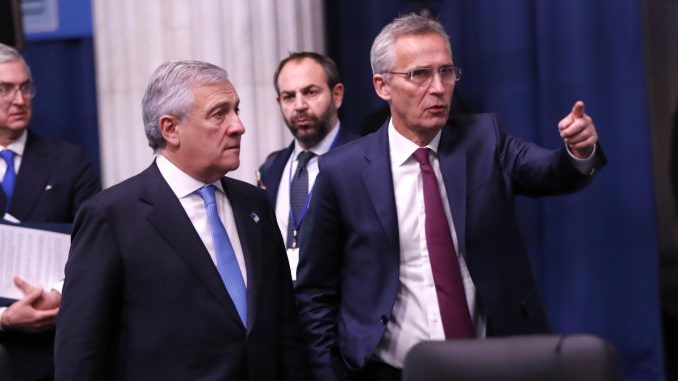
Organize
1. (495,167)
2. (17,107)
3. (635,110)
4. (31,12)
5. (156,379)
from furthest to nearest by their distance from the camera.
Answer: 1. (31,12)
2. (635,110)
3. (17,107)
4. (495,167)
5. (156,379)

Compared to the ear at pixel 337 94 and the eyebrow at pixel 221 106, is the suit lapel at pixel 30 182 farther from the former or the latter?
the eyebrow at pixel 221 106

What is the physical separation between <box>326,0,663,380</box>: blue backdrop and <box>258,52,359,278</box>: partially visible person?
956mm

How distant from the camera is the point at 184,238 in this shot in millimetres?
2660

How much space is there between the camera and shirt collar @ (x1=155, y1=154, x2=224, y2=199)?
274cm

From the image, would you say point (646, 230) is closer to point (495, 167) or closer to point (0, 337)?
point (495, 167)

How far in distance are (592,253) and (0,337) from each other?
2.45 meters

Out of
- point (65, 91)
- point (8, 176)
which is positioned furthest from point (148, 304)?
point (65, 91)

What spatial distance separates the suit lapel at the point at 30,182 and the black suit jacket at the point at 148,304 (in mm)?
1151

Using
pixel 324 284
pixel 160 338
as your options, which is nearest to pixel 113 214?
pixel 160 338

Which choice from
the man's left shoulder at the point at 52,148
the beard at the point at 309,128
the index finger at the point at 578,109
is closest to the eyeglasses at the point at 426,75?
the index finger at the point at 578,109

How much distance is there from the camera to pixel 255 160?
15.4 ft

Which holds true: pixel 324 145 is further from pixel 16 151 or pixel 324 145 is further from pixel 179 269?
pixel 179 269

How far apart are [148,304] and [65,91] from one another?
312cm

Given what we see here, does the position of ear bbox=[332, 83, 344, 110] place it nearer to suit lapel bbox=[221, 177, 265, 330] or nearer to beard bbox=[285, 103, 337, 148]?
beard bbox=[285, 103, 337, 148]
